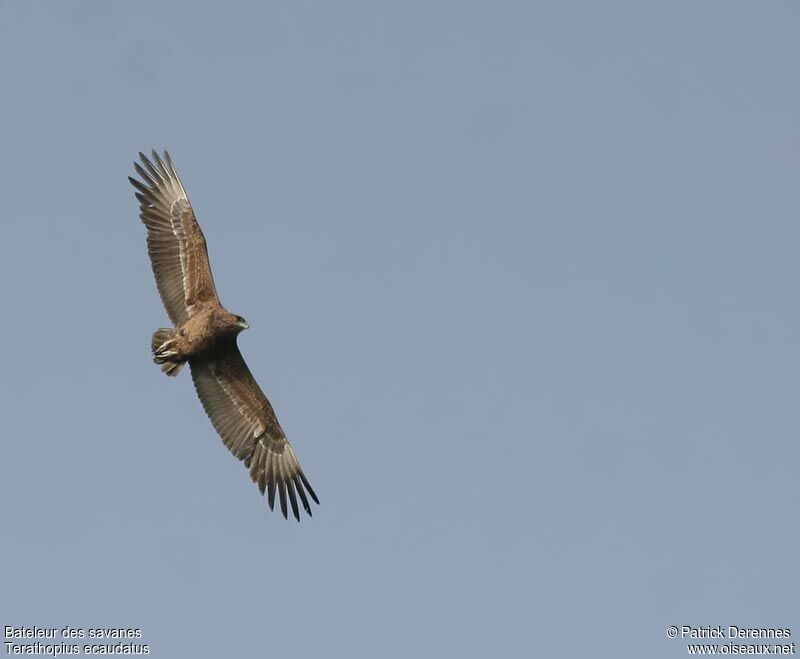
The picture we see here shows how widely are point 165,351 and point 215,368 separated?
1471mm

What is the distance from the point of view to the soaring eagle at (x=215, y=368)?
79.2 ft

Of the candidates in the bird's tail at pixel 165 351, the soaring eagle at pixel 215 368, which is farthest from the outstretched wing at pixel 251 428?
the bird's tail at pixel 165 351

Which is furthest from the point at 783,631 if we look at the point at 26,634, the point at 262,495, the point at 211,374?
the point at 26,634

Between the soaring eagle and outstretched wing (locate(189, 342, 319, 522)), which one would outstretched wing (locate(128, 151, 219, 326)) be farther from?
outstretched wing (locate(189, 342, 319, 522))

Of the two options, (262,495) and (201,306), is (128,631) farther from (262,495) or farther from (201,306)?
(201,306)

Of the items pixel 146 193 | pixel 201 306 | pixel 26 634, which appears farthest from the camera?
pixel 146 193

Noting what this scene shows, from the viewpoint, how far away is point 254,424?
24.9 metres

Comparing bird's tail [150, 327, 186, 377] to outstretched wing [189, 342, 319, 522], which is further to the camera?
outstretched wing [189, 342, 319, 522]

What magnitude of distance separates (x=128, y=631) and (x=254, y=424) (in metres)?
4.62

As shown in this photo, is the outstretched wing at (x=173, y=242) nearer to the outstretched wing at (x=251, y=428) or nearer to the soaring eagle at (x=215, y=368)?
the soaring eagle at (x=215, y=368)

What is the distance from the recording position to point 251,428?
24875 mm

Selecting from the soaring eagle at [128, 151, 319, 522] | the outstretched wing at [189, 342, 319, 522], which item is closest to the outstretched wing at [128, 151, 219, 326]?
the soaring eagle at [128, 151, 319, 522]

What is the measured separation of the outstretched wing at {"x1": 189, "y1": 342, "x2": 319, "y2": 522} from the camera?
2447 centimetres

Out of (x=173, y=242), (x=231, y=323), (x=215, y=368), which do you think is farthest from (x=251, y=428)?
(x=173, y=242)
